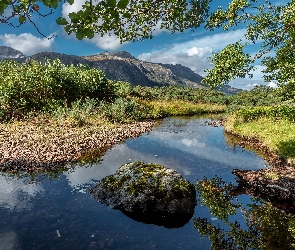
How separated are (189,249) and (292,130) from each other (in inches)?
658

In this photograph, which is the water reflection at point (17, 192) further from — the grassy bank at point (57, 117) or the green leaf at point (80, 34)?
the green leaf at point (80, 34)

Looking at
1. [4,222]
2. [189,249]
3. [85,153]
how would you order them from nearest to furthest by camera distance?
[189,249] < [4,222] < [85,153]

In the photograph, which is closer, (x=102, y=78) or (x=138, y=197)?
(x=138, y=197)

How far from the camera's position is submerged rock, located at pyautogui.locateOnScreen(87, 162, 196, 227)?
928 centimetres

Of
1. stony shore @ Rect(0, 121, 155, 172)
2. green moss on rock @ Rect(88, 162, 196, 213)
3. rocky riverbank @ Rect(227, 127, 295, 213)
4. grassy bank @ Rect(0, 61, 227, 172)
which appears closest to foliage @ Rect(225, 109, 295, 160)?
rocky riverbank @ Rect(227, 127, 295, 213)

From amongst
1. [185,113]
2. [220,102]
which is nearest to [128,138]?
[185,113]

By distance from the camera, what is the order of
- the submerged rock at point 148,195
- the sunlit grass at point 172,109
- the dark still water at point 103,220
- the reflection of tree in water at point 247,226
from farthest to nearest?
1. the sunlit grass at point 172,109
2. the submerged rock at point 148,195
3. the reflection of tree in water at point 247,226
4. the dark still water at point 103,220

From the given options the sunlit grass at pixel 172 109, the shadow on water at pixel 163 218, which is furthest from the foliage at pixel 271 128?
the sunlit grass at pixel 172 109

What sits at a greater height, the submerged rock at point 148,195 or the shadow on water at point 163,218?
the submerged rock at point 148,195

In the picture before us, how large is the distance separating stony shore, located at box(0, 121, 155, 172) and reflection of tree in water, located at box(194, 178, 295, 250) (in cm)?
761

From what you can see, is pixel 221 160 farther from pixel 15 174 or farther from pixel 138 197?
pixel 15 174

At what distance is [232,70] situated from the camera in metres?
12.9

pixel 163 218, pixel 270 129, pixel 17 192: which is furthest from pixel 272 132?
pixel 17 192

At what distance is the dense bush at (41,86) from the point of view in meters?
25.4
